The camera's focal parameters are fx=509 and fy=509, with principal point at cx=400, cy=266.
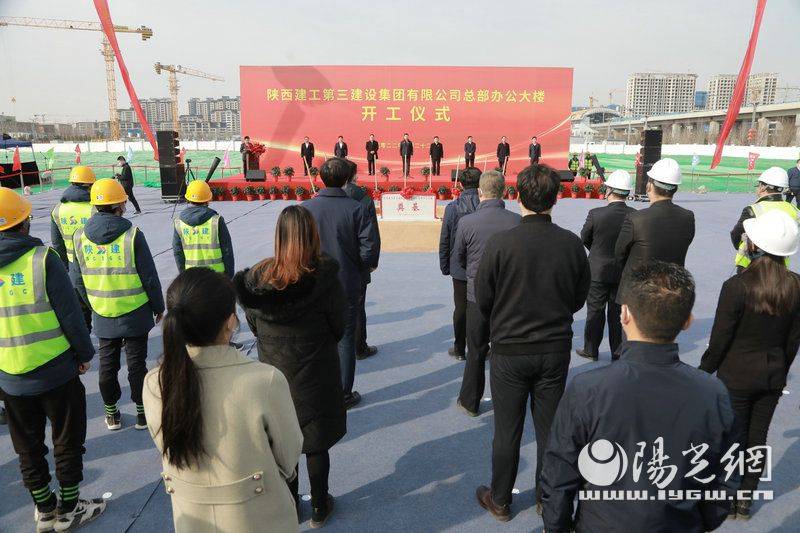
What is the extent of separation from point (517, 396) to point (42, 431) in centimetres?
226

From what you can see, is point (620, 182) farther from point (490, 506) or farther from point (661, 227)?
point (490, 506)

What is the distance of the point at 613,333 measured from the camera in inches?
165

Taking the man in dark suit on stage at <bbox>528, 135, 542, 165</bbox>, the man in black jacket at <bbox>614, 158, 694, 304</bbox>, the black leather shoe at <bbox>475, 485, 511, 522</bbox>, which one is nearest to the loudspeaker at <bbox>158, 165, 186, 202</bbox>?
the man in dark suit on stage at <bbox>528, 135, 542, 165</bbox>

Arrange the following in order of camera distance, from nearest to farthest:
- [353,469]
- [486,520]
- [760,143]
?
[486,520] < [353,469] < [760,143]

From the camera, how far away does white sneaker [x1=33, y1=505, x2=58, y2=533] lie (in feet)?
7.91

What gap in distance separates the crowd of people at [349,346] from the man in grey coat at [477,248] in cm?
1

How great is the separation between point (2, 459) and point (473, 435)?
2.83 metres

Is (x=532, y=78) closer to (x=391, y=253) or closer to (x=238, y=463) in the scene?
(x=391, y=253)

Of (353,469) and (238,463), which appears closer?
(238,463)

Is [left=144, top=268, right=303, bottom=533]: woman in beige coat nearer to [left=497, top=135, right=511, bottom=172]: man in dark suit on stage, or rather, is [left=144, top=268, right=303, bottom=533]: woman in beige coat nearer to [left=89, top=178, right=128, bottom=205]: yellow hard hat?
[left=89, top=178, right=128, bottom=205]: yellow hard hat

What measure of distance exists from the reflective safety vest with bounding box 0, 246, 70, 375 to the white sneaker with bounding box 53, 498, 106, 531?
0.75 meters

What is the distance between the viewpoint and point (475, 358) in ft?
11.3

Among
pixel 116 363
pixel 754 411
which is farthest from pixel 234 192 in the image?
pixel 754 411

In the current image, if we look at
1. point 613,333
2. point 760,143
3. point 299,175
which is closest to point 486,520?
point 613,333
